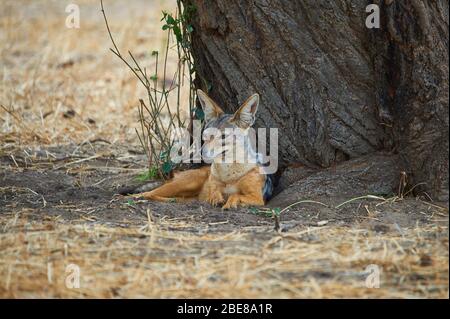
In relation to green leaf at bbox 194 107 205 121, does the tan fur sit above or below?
below

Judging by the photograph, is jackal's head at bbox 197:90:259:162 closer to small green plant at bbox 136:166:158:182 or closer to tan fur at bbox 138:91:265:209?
tan fur at bbox 138:91:265:209

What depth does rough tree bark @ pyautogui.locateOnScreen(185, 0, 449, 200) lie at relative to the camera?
566cm

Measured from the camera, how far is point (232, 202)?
6.40m

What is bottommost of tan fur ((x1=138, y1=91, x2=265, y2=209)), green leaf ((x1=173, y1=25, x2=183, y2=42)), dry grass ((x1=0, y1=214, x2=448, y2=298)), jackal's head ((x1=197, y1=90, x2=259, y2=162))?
dry grass ((x1=0, y1=214, x2=448, y2=298))

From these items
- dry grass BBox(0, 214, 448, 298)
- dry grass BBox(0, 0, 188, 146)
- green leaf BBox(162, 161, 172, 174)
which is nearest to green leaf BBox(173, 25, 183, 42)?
green leaf BBox(162, 161, 172, 174)

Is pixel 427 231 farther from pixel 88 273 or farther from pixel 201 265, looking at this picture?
pixel 88 273

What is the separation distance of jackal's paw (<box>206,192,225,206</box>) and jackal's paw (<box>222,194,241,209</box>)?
11 centimetres

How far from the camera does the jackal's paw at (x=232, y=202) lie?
6.30 metres

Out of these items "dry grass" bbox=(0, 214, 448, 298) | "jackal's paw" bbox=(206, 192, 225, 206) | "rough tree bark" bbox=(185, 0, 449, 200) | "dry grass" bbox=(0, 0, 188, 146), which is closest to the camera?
"dry grass" bbox=(0, 214, 448, 298)

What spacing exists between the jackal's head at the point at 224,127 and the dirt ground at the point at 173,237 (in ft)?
2.43

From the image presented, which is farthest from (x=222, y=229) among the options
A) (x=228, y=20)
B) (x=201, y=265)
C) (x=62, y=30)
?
(x=62, y=30)

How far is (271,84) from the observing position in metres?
6.54

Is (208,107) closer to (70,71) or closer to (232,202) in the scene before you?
(232,202)

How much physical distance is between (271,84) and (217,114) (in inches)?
23.9
